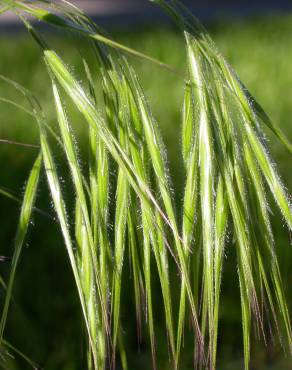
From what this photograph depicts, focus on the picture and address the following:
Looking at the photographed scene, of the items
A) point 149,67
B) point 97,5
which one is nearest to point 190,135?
point 149,67

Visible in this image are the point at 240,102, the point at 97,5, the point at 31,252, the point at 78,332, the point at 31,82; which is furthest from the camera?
the point at 97,5

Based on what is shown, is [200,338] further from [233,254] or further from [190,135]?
[233,254]

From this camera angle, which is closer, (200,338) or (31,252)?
(200,338)

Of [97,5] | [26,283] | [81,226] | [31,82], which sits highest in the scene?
[97,5]

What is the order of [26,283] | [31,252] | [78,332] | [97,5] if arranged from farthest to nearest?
[97,5] < [31,252] < [26,283] < [78,332]

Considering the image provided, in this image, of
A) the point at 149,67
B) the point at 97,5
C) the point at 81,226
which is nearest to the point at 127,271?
the point at 81,226

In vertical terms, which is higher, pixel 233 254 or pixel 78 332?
pixel 233 254
